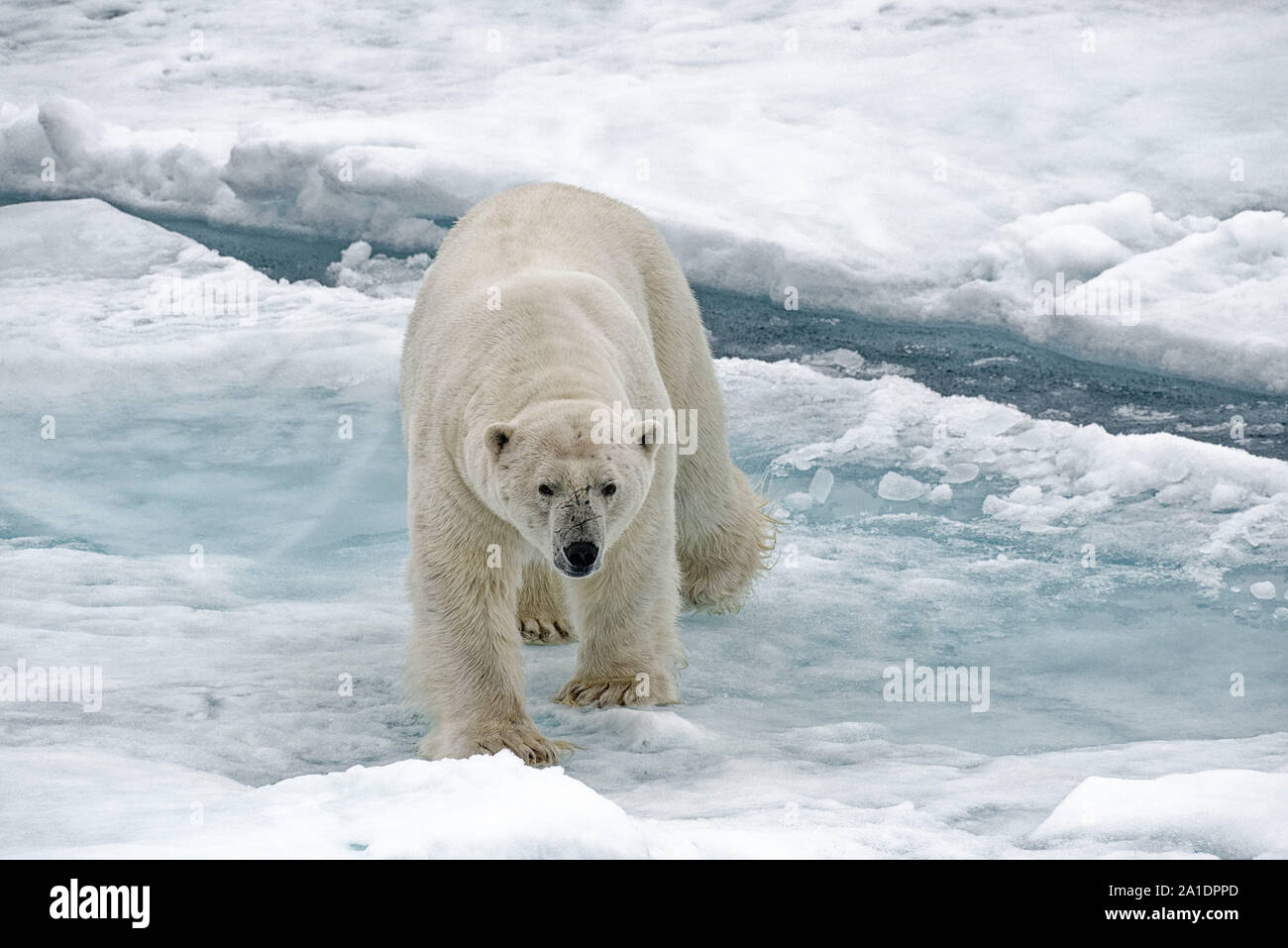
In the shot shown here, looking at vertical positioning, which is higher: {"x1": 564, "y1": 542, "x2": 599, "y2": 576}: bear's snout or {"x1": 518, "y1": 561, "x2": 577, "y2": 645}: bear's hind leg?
{"x1": 564, "y1": 542, "x2": 599, "y2": 576}: bear's snout

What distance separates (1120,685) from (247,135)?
7.05 meters

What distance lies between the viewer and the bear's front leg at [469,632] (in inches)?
148

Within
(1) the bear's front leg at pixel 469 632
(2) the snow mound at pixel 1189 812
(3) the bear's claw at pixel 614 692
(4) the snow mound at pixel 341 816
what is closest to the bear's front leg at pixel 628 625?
(3) the bear's claw at pixel 614 692

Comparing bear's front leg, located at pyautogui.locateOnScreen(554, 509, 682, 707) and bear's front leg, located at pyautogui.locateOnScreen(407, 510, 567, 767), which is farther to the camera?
bear's front leg, located at pyautogui.locateOnScreen(554, 509, 682, 707)

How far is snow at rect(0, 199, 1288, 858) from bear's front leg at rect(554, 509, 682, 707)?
139 mm

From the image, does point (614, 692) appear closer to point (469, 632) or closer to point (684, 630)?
point (469, 632)

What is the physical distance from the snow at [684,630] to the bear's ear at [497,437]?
0.74 metres

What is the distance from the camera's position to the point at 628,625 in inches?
162

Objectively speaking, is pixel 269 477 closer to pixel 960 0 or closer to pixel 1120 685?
pixel 1120 685

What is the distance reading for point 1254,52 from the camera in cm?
930

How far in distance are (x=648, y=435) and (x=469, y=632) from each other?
697 millimetres

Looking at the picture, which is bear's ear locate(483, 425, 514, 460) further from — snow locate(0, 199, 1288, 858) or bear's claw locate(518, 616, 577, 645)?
bear's claw locate(518, 616, 577, 645)

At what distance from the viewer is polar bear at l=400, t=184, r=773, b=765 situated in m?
3.44

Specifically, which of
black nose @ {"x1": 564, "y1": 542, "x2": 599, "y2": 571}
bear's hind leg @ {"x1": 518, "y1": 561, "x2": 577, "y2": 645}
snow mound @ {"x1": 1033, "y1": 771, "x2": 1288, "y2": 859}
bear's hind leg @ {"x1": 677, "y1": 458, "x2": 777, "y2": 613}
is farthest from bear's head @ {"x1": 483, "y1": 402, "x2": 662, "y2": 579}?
bear's hind leg @ {"x1": 677, "y1": 458, "x2": 777, "y2": 613}
